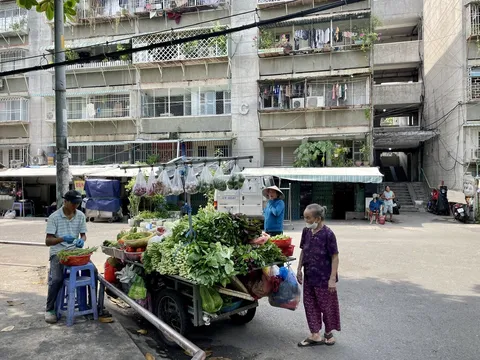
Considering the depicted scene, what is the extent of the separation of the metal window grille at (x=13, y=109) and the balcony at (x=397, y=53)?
880 inches

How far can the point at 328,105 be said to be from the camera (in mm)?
19500

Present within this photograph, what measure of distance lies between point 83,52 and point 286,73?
39.5 ft

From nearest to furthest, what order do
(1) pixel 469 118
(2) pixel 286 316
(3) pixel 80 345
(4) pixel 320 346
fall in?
(3) pixel 80 345 < (4) pixel 320 346 < (2) pixel 286 316 < (1) pixel 469 118

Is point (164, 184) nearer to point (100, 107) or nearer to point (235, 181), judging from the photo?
point (235, 181)

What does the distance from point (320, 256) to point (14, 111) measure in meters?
24.1

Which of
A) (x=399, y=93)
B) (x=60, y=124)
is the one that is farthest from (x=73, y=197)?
(x=399, y=93)

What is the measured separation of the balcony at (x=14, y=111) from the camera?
22688 millimetres

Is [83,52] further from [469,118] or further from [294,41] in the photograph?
[469,118]

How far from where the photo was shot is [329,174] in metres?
17.2

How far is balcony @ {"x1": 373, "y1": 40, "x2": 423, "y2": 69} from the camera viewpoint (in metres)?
25.6

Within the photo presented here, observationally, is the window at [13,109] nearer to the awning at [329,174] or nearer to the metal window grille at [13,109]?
the metal window grille at [13,109]

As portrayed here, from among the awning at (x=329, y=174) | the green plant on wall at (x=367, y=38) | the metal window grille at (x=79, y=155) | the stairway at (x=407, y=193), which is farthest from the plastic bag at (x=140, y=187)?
the stairway at (x=407, y=193)

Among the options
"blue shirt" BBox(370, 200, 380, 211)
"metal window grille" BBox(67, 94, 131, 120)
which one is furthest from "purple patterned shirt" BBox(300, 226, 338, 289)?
"metal window grille" BBox(67, 94, 131, 120)

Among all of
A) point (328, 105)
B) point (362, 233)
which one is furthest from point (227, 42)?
point (362, 233)
